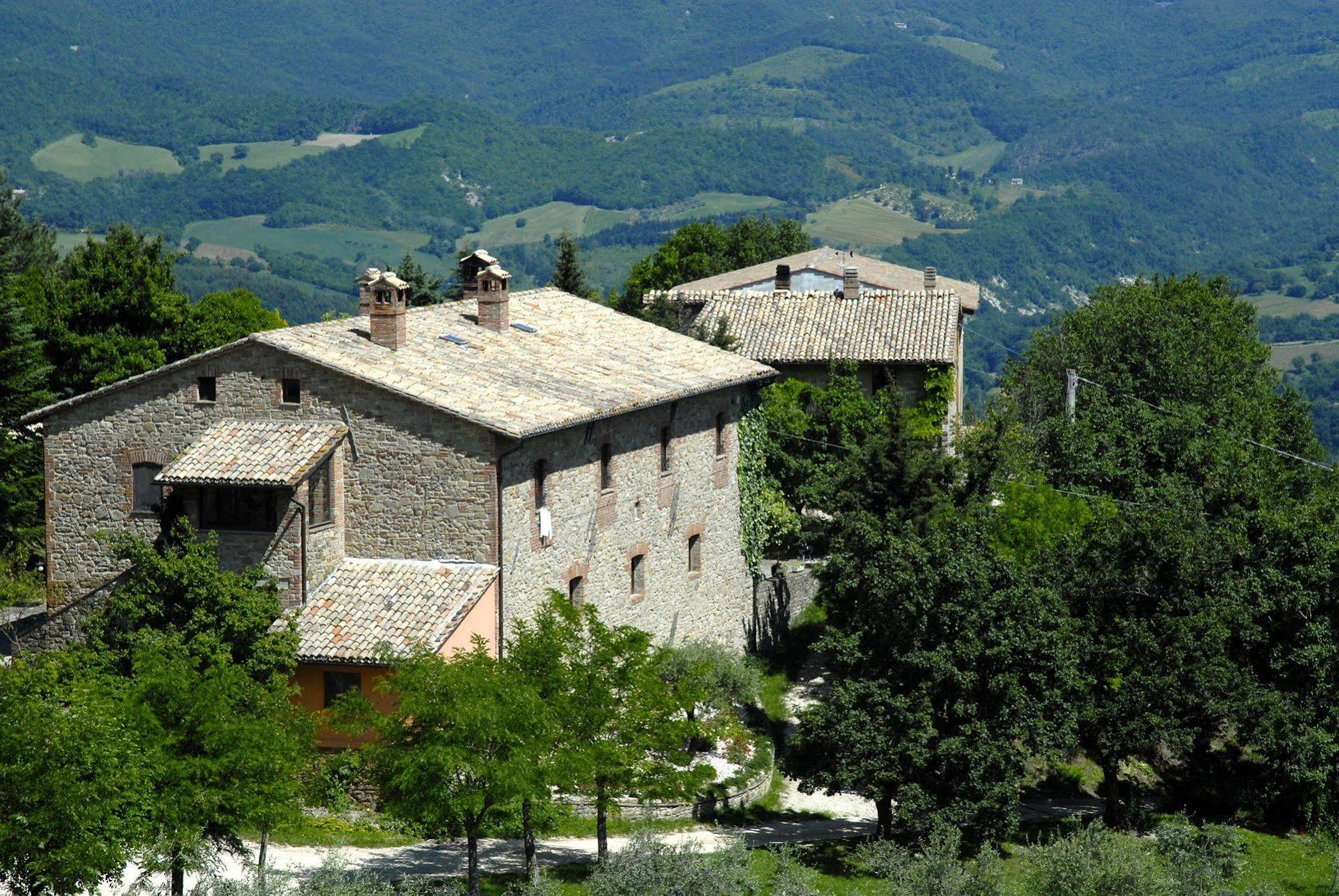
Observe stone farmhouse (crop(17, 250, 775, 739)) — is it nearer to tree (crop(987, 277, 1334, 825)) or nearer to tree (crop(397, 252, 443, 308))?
tree (crop(987, 277, 1334, 825))

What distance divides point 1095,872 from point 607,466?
14590 mm

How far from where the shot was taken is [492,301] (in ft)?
129

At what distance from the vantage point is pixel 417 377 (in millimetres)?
33781

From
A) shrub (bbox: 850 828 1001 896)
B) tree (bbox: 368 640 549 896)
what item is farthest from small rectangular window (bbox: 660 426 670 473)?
tree (bbox: 368 640 549 896)

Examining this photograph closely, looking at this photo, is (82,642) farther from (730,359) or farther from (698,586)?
(730,359)

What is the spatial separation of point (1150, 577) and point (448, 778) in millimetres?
16252

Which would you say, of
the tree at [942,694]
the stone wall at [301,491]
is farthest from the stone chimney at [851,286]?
the stone wall at [301,491]

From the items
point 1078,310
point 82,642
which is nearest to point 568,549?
point 82,642

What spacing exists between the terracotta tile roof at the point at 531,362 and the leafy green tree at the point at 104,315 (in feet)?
37.8

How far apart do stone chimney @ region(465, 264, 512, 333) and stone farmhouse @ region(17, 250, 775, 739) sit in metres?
1.00

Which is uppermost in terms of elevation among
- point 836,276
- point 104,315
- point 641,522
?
point 836,276

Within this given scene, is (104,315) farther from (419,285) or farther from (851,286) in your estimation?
(851,286)

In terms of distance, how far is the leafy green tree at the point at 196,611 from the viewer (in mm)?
30484

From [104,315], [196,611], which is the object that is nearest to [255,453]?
[196,611]
